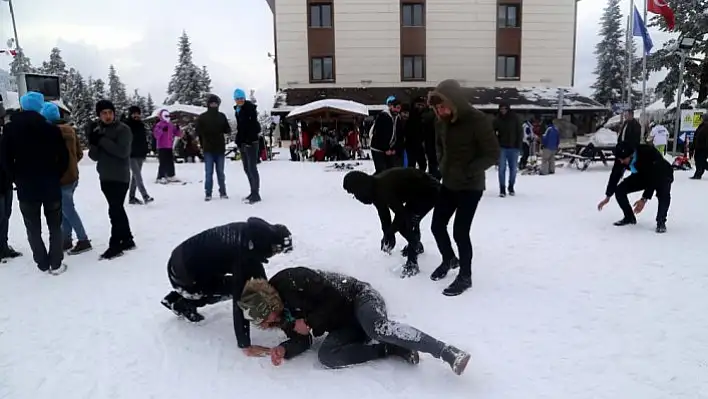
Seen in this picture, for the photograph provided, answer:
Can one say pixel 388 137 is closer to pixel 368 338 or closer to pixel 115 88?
pixel 368 338

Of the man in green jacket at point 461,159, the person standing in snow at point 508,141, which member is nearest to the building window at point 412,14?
the person standing in snow at point 508,141

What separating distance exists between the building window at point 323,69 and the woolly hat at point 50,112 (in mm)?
23196

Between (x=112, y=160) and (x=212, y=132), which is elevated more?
(x=212, y=132)

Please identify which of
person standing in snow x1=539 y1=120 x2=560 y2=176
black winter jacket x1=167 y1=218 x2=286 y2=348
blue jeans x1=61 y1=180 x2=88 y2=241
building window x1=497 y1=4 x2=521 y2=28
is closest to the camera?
black winter jacket x1=167 y1=218 x2=286 y2=348

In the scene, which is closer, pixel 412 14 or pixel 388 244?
pixel 388 244

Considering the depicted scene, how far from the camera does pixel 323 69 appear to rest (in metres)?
28.1

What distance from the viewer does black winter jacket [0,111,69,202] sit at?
499 cm

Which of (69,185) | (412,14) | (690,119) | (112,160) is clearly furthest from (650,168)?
(412,14)

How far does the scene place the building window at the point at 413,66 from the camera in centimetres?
2831

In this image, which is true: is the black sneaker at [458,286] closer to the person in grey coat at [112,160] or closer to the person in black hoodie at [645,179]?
the person in black hoodie at [645,179]

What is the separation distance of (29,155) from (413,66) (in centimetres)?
2533

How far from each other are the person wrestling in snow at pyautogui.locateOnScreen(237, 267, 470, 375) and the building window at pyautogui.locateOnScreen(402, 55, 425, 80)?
86.1 feet

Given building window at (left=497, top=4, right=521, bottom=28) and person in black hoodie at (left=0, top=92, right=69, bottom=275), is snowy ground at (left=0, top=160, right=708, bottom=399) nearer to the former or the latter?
person in black hoodie at (left=0, top=92, right=69, bottom=275)

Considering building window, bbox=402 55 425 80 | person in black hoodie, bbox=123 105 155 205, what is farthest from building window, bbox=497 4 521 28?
person in black hoodie, bbox=123 105 155 205
